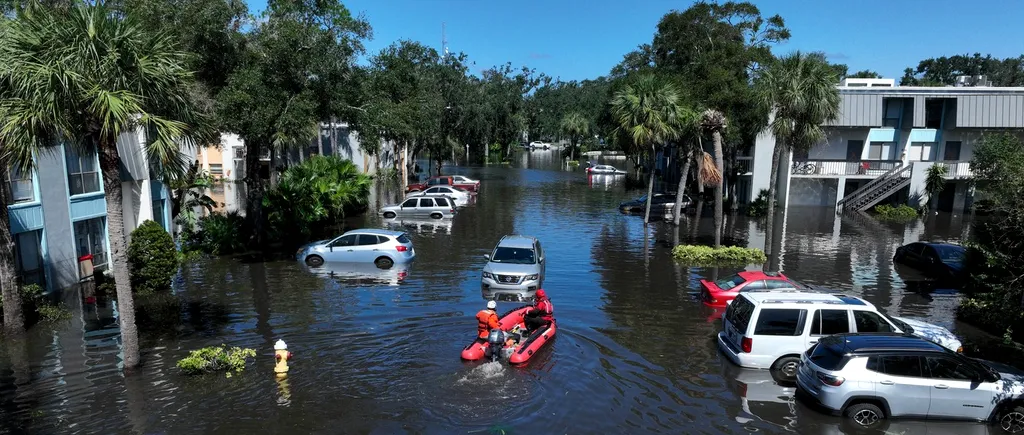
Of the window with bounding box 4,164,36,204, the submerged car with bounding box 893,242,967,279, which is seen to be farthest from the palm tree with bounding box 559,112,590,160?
the window with bounding box 4,164,36,204

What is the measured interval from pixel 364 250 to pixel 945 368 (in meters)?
17.6

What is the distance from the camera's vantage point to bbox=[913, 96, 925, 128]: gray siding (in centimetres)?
3716

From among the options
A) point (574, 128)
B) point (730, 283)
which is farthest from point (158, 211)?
point (574, 128)

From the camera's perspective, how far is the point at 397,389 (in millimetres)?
11516

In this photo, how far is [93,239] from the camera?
20.2 m

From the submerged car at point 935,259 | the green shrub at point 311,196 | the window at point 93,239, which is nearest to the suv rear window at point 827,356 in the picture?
the submerged car at point 935,259

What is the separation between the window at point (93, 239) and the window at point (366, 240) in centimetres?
833

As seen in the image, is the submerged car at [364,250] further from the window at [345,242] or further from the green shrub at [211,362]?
the green shrub at [211,362]

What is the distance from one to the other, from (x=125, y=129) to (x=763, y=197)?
3485cm

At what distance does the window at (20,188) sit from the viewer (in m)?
16.9

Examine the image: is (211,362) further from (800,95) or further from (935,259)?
(935,259)

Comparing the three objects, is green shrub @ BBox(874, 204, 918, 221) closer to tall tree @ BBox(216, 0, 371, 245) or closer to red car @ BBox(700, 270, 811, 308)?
red car @ BBox(700, 270, 811, 308)

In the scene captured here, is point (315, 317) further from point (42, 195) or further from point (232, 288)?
point (42, 195)

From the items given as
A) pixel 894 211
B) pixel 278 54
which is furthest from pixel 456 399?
pixel 894 211
